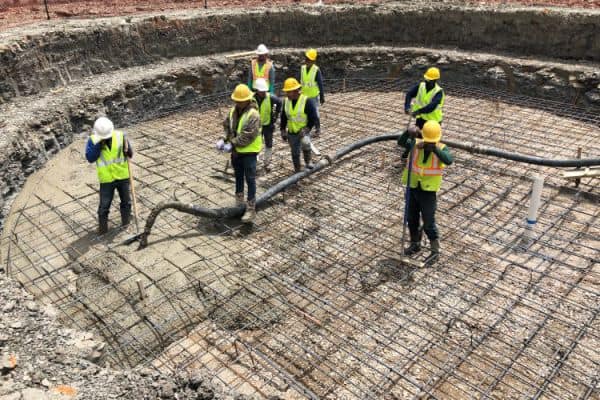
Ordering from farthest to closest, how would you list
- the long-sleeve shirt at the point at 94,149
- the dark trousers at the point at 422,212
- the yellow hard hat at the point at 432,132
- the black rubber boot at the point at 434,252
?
the long-sleeve shirt at the point at 94,149 < the black rubber boot at the point at 434,252 < the dark trousers at the point at 422,212 < the yellow hard hat at the point at 432,132

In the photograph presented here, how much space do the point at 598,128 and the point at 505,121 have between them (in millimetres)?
1564

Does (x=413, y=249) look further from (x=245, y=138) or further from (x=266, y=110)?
(x=266, y=110)

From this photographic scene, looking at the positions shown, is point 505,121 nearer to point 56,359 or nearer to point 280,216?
point 280,216

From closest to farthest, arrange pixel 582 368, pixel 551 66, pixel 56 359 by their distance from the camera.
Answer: pixel 56 359 → pixel 582 368 → pixel 551 66

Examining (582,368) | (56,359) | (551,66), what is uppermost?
(551,66)

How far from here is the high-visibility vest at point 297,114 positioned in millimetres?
6914

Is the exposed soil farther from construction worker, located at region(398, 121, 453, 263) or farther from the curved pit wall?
construction worker, located at region(398, 121, 453, 263)

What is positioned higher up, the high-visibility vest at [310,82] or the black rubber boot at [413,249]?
the high-visibility vest at [310,82]

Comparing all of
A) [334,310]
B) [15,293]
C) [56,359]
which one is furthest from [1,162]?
[334,310]

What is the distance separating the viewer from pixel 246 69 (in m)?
11.6

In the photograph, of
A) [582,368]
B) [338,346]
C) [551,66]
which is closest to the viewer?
[582,368]

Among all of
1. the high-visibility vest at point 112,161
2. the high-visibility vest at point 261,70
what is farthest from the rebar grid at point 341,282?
the high-visibility vest at point 261,70

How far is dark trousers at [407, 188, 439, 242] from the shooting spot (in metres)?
5.24

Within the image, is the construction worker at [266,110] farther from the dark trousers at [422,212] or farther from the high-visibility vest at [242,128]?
the dark trousers at [422,212]
